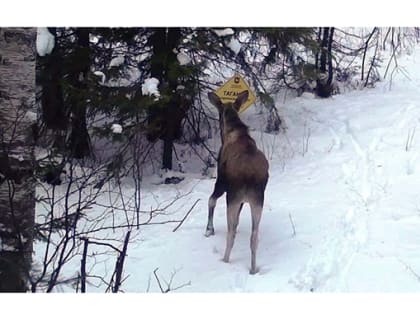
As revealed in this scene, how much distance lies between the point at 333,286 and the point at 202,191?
13.0 feet

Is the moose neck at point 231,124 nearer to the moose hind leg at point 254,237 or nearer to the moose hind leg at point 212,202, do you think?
the moose hind leg at point 212,202

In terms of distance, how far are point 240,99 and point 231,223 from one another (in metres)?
1.83

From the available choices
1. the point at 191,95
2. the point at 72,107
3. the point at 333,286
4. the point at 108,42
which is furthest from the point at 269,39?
the point at 333,286

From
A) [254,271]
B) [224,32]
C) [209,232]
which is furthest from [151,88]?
[254,271]

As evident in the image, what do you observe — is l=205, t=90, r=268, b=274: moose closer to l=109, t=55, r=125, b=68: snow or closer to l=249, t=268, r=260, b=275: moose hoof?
l=249, t=268, r=260, b=275: moose hoof

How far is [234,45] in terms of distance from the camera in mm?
10445

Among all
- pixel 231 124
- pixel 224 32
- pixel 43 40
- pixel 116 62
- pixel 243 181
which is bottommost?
pixel 243 181

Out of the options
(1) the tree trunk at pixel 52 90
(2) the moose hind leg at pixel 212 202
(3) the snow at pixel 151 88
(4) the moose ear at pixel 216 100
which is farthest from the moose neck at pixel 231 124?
(1) the tree trunk at pixel 52 90

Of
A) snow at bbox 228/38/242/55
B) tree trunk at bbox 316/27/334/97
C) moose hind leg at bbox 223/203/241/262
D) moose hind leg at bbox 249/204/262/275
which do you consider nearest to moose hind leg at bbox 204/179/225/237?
moose hind leg at bbox 223/203/241/262

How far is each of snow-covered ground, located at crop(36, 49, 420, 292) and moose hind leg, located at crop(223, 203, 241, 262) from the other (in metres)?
0.14

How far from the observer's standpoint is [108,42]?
35.8ft

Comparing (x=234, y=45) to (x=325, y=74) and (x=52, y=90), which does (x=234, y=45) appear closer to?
(x=52, y=90)

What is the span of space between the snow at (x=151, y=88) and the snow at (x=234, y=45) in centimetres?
137

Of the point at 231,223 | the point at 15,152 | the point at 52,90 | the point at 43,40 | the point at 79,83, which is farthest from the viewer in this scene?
the point at 52,90
